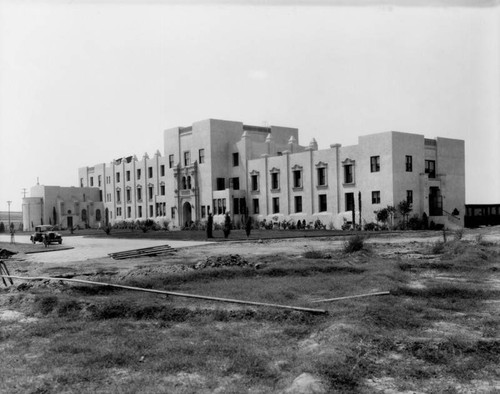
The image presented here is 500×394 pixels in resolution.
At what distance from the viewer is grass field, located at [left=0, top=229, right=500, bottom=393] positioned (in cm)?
617

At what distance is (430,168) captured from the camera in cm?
4359

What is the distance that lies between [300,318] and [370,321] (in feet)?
4.16

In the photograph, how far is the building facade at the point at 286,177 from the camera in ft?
136

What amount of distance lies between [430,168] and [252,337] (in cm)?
3896

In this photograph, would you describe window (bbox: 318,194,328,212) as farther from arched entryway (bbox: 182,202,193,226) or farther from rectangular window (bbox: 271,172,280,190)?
arched entryway (bbox: 182,202,193,226)

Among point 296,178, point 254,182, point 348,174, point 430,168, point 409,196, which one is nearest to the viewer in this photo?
point 409,196

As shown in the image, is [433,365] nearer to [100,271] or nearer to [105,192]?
[100,271]

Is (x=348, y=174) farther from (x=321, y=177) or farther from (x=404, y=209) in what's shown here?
(x=404, y=209)

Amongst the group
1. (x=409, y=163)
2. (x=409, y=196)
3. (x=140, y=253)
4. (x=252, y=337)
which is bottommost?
(x=252, y=337)

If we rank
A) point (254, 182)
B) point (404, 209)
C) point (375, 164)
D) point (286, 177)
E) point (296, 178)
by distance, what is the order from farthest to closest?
point (254, 182) < point (286, 177) < point (296, 178) < point (375, 164) < point (404, 209)

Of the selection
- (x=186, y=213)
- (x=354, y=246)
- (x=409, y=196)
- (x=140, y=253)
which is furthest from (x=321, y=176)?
(x=140, y=253)

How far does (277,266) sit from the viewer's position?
15.5m

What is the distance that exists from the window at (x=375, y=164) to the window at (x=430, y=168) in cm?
483

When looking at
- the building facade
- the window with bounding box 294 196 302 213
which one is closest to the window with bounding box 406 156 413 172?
the building facade
